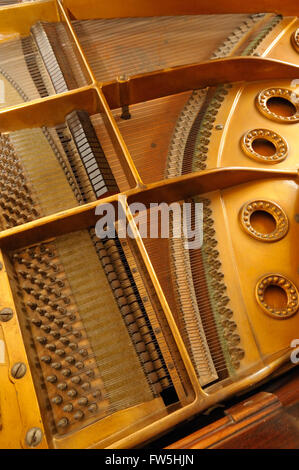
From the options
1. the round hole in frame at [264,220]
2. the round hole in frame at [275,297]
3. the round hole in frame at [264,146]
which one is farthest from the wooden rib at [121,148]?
the round hole in frame at [275,297]

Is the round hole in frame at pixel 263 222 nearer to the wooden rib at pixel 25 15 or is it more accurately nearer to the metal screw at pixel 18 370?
the metal screw at pixel 18 370

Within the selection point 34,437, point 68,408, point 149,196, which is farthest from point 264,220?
point 34,437

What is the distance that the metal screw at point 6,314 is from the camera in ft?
6.40

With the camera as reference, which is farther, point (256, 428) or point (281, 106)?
point (281, 106)

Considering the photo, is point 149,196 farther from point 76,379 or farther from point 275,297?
point 76,379

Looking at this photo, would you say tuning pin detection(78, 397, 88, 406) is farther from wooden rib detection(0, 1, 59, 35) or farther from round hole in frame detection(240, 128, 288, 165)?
wooden rib detection(0, 1, 59, 35)

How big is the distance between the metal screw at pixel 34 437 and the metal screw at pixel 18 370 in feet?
0.75

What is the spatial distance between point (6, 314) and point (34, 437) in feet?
1.84

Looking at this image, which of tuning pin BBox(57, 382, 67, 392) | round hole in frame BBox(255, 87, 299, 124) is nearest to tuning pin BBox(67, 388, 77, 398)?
tuning pin BBox(57, 382, 67, 392)

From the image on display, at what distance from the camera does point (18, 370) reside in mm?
1830

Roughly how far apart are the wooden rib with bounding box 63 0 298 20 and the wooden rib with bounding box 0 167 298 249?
1529mm

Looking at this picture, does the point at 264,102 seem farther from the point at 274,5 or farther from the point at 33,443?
the point at 33,443

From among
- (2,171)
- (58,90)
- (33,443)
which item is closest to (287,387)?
(33,443)

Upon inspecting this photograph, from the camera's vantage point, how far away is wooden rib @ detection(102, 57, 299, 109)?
2688mm
